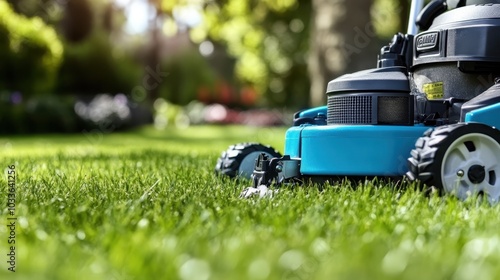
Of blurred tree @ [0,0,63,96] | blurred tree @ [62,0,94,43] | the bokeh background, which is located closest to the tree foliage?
the bokeh background

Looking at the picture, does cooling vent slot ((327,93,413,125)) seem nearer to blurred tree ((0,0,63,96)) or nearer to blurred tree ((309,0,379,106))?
blurred tree ((309,0,379,106))

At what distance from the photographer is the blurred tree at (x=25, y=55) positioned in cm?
1338

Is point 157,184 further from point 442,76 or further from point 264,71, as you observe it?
point 264,71

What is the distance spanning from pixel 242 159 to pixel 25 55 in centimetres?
1071

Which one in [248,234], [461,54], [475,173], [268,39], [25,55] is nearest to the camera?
[248,234]

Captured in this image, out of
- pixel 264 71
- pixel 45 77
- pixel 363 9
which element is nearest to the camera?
pixel 363 9

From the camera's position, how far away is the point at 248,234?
78.0 inches

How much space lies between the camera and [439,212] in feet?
8.05

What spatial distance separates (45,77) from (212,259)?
43.3 feet

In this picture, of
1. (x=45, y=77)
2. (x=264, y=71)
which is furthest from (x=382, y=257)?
(x=264, y=71)

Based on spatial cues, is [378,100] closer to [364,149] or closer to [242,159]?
[364,149]

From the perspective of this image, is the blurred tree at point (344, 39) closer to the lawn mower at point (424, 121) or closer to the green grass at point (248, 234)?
the lawn mower at point (424, 121)

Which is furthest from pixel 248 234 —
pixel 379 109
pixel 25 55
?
pixel 25 55

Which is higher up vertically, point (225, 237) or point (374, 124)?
point (374, 124)
